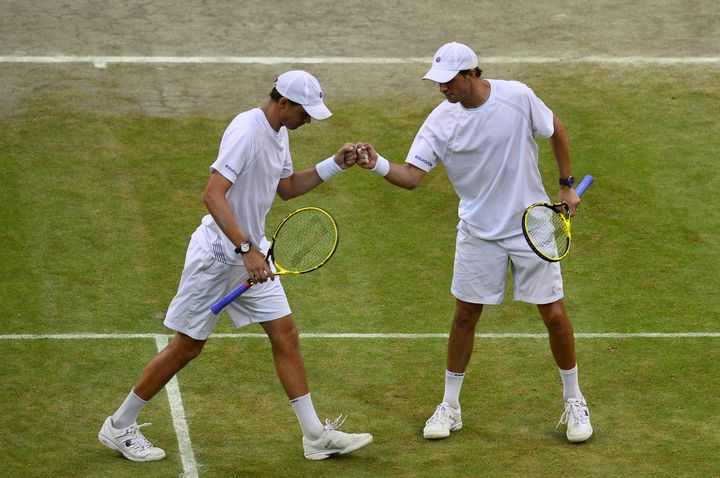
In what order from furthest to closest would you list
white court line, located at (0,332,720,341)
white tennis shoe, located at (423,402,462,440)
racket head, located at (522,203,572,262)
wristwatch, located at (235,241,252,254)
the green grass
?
white court line, located at (0,332,720,341) → white tennis shoe, located at (423,402,462,440) → the green grass → racket head, located at (522,203,572,262) → wristwatch, located at (235,241,252,254)

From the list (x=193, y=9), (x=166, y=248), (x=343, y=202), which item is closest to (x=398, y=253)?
(x=343, y=202)

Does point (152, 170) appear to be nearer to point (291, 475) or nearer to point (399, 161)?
point (399, 161)

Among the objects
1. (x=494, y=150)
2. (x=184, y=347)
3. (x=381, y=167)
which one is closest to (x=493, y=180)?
(x=494, y=150)

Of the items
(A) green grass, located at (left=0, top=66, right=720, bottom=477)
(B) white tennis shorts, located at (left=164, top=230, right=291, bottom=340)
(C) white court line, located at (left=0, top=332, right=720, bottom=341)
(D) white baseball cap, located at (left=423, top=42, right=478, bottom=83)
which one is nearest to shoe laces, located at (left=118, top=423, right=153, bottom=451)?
(A) green grass, located at (left=0, top=66, right=720, bottom=477)

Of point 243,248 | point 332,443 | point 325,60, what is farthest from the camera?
point 325,60

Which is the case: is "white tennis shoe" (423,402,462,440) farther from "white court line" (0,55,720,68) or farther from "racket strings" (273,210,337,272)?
"white court line" (0,55,720,68)

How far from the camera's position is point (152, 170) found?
40.8 feet

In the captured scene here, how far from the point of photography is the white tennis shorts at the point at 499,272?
8.07 m

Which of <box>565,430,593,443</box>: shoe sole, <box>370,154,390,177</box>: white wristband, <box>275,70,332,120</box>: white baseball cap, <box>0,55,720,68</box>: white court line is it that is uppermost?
<box>275,70,332,120</box>: white baseball cap

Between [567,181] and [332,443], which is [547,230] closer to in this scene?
[567,181]

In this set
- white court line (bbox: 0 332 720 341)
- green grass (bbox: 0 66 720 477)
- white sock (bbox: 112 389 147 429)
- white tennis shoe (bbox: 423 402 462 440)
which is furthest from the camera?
white court line (bbox: 0 332 720 341)

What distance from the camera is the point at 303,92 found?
24.7 feet

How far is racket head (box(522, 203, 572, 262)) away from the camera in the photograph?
7.79 m

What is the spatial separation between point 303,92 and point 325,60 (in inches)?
274
